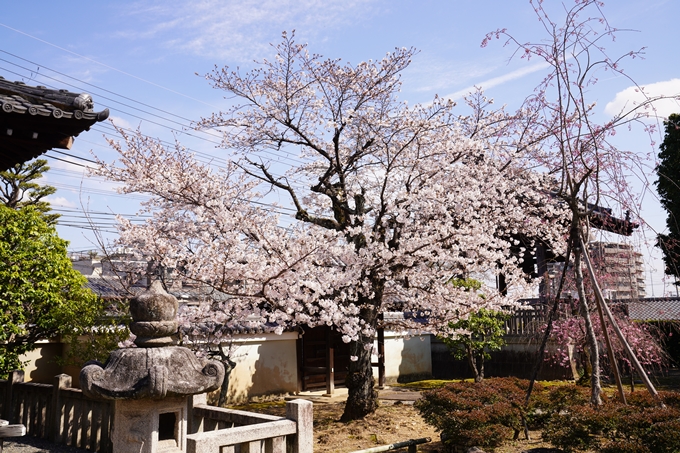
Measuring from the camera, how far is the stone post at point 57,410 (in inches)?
423

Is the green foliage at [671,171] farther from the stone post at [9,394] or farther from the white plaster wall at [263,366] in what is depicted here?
the stone post at [9,394]

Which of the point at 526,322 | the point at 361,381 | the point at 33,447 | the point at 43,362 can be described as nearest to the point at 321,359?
the point at 361,381

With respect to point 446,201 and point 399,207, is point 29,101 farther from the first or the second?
point 446,201

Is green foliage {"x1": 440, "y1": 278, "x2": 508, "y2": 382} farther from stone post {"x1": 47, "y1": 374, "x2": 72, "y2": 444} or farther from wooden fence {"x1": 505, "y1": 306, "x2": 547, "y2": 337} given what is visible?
stone post {"x1": 47, "y1": 374, "x2": 72, "y2": 444}

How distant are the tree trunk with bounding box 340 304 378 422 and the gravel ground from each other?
5453 mm

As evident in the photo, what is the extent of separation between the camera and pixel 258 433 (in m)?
6.93

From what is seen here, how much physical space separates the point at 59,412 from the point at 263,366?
7.26m

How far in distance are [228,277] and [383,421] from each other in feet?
15.7

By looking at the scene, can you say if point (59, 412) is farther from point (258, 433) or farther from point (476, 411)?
point (476, 411)

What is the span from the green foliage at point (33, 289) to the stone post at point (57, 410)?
4.01 ft

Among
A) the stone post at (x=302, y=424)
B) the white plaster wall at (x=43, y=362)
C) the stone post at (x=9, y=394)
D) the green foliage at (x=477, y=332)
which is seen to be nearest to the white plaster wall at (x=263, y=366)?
the white plaster wall at (x=43, y=362)

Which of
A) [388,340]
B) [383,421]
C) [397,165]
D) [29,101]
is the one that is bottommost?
[383,421]

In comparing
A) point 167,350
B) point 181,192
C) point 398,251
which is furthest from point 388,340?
point 167,350

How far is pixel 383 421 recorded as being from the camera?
12.2 m
